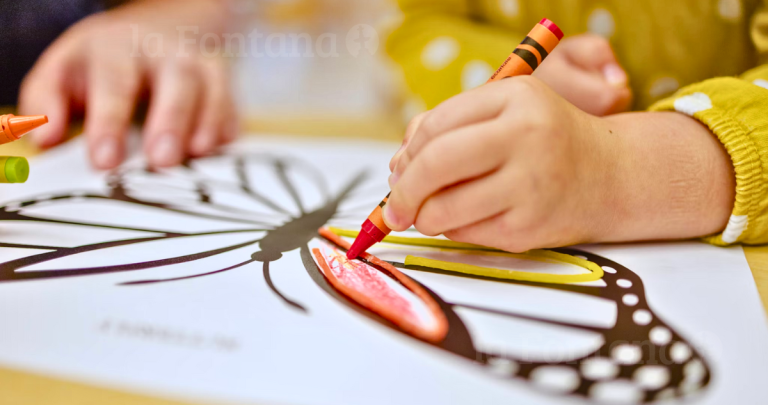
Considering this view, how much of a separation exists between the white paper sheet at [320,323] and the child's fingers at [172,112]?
0.45 feet

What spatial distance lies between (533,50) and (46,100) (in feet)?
1.51

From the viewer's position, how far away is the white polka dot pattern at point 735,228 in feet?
0.97

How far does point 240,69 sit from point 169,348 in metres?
0.77

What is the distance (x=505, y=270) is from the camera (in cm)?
28

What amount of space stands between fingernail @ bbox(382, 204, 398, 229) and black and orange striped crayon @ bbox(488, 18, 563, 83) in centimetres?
9

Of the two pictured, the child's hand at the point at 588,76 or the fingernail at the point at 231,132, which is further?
the fingernail at the point at 231,132

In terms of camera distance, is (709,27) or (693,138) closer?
(693,138)

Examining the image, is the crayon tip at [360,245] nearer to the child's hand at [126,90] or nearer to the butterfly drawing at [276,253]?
the butterfly drawing at [276,253]

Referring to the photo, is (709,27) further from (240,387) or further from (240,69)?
(240,69)

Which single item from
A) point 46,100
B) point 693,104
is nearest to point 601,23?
point 693,104

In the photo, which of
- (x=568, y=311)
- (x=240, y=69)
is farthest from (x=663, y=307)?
(x=240, y=69)

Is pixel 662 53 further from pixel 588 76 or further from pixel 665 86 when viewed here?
pixel 588 76

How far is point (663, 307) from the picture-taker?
24 centimetres

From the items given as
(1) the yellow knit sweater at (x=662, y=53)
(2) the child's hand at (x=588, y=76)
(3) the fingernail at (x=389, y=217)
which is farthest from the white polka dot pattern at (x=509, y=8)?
(3) the fingernail at (x=389, y=217)
